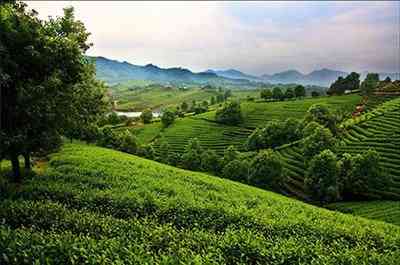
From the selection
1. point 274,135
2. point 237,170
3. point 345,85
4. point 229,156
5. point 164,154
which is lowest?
point 237,170

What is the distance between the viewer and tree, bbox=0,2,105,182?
17.9 meters

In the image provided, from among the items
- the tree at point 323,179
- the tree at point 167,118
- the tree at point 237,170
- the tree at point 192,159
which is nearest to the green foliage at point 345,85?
the tree at point 167,118

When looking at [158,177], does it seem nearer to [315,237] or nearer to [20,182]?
[20,182]

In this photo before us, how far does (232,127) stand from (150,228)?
3354 inches

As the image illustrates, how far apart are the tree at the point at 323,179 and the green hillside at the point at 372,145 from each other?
3.41 meters

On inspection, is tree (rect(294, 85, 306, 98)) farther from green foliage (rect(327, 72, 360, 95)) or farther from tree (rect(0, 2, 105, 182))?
tree (rect(0, 2, 105, 182))

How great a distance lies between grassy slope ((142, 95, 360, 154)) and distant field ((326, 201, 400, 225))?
33.7m

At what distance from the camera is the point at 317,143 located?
63781 millimetres

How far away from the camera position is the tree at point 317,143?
209 feet

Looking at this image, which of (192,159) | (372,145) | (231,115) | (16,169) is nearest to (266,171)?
(192,159)

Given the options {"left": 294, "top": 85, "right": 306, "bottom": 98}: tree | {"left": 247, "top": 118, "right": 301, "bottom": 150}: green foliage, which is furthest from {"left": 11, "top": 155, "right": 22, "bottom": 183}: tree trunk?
{"left": 294, "top": 85, "right": 306, "bottom": 98}: tree

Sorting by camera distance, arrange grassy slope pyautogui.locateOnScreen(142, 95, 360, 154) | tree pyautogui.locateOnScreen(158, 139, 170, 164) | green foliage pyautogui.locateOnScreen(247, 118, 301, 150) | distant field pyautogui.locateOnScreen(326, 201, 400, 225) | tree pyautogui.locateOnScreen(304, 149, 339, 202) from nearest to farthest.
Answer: distant field pyautogui.locateOnScreen(326, 201, 400, 225), tree pyautogui.locateOnScreen(304, 149, 339, 202), tree pyautogui.locateOnScreen(158, 139, 170, 164), green foliage pyautogui.locateOnScreen(247, 118, 301, 150), grassy slope pyautogui.locateOnScreen(142, 95, 360, 154)

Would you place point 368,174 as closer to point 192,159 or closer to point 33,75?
point 192,159

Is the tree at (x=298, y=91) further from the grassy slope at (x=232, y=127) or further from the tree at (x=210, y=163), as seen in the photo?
the tree at (x=210, y=163)
